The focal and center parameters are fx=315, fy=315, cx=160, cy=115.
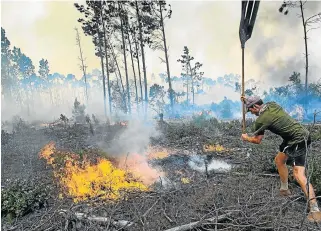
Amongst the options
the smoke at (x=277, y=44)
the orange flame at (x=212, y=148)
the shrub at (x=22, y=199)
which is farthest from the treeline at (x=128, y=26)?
the shrub at (x=22, y=199)

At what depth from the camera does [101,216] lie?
4562mm

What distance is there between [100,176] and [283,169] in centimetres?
353

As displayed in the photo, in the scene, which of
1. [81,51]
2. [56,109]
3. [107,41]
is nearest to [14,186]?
[107,41]

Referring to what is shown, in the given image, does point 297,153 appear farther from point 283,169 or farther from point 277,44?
point 277,44

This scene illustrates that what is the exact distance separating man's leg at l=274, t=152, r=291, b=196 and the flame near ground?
233 centimetres

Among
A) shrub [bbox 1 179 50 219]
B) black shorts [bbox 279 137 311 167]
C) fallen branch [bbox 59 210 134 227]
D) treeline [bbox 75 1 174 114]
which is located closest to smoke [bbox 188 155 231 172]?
black shorts [bbox 279 137 311 167]

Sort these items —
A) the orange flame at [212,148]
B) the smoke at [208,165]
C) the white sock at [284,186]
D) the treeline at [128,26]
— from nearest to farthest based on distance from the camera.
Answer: the white sock at [284,186] → the smoke at [208,165] → the orange flame at [212,148] → the treeline at [128,26]

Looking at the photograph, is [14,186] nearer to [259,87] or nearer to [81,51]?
[259,87]

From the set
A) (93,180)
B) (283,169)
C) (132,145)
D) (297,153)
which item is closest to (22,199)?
(93,180)

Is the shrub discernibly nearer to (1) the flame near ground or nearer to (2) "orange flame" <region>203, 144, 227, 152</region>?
(1) the flame near ground

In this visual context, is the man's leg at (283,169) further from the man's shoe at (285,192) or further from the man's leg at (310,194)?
the man's leg at (310,194)

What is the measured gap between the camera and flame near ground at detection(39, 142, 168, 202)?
18.9ft

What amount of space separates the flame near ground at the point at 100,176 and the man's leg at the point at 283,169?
7.64 feet

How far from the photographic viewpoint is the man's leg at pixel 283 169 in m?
4.85
